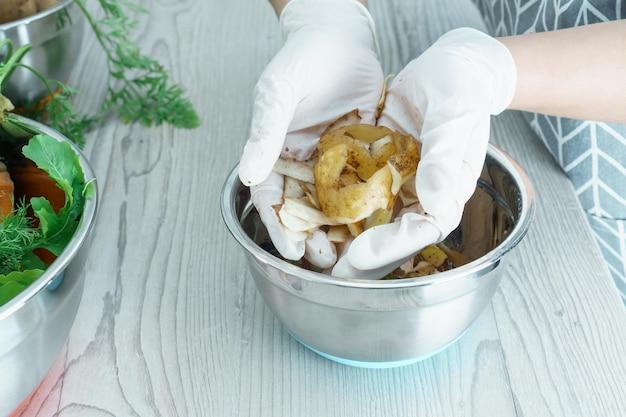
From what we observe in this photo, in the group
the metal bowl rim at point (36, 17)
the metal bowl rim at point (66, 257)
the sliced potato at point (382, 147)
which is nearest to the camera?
the metal bowl rim at point (66, 257)

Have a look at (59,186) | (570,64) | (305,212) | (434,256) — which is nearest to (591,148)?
Answer: (570,64)

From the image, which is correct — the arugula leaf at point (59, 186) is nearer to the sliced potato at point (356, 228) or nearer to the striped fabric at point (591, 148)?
the sliced potato at point (356, 228)

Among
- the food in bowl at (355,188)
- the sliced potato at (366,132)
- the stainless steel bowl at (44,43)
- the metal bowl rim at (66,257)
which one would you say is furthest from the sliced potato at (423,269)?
the stainless steel bowl at (44,43)

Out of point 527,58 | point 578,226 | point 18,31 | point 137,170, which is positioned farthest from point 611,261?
point 18,31

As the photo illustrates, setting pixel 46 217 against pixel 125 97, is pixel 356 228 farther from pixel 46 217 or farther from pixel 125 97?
pixel 125 97

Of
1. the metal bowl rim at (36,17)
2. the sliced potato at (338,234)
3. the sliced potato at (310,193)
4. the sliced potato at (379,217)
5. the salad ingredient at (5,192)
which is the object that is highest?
the metal bowl rim at (36,17)

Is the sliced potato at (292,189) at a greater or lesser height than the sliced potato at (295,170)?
lesser

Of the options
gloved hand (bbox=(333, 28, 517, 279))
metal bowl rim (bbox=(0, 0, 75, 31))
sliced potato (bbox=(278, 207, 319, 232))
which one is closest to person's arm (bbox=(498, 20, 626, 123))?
gloved hand (bbox=(333, 28, 517, 279))

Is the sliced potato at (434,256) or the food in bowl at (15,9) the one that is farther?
the food in bowl at (15,9)
